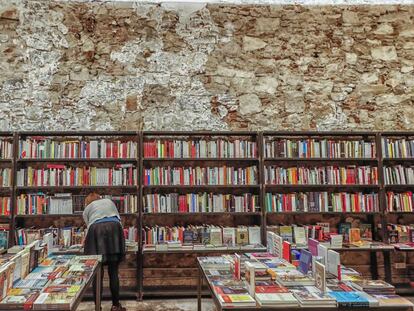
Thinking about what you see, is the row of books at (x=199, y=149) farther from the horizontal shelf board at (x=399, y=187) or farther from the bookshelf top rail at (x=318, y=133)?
the horizontal shelf board at (x=399, y=187)

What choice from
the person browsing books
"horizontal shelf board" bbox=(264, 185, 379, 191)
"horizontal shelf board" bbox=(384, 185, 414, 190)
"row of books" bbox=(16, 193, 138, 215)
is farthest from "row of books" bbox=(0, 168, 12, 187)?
"horizontal shelf board" bbox=(384, 185, 414, 190)

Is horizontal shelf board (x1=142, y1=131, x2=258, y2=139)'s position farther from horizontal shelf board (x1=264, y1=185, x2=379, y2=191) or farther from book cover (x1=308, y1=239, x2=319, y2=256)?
book cover (x1=308, y1=239, x2=319, y2=256)

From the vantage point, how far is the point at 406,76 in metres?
6.21

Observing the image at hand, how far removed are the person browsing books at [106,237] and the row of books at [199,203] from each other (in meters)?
0.95

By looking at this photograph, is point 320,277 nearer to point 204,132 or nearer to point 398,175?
point 204,132

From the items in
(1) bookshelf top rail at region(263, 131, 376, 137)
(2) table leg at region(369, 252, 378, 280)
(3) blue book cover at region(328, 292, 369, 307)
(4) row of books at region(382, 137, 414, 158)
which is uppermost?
(1) bookshelf top rail at region(263, 131, 376, 137)

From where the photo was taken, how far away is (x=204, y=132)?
18.1 ft

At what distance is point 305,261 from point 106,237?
214cm

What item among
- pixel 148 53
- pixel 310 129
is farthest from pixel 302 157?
pixel 148 53

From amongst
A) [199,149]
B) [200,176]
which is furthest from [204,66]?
[200,176]

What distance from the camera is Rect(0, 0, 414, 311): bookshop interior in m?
5.34

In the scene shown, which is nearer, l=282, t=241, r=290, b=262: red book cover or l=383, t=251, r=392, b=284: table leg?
l=282, t=241, r=290, b=262: red book cover

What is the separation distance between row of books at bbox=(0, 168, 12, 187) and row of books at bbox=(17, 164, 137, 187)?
0.40ft

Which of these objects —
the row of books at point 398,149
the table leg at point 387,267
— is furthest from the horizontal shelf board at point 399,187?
the table leg at point 387,267
